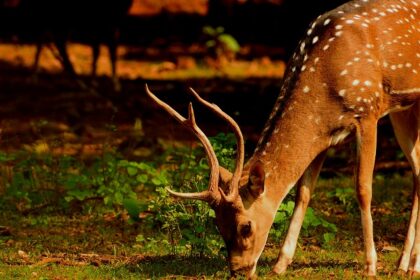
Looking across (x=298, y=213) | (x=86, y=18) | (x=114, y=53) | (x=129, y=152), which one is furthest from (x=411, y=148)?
(x=86, y=18)

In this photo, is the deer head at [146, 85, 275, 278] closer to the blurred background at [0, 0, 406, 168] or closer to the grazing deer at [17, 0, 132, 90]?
the blurred background at [0, 0, 406, 168]

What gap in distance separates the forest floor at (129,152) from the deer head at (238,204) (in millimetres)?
368

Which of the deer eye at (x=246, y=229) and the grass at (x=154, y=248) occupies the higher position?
the deer eye at (x=246, y=229)

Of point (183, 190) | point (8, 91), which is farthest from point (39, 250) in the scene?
point (8, 91)

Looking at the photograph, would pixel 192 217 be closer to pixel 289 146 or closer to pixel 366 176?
pixel 289 146

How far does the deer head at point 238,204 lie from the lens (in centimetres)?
629

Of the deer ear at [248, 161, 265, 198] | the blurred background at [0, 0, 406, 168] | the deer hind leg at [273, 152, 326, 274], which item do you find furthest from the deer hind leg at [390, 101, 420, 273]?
the blurred background at [0, 0, 406, 168]

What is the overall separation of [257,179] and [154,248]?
5.92ft

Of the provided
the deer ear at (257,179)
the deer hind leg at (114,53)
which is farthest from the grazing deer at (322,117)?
the deer hind leg at (114,53)

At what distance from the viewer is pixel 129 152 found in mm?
10648

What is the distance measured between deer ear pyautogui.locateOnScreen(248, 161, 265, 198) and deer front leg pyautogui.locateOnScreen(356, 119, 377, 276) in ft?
2.46

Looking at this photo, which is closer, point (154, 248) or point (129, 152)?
point (154, 248)

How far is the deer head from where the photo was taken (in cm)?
629

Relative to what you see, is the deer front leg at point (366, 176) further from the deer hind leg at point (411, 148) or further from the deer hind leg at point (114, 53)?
the deer hind leg at point (114, 53)
